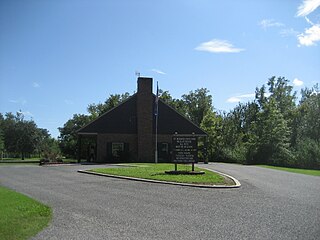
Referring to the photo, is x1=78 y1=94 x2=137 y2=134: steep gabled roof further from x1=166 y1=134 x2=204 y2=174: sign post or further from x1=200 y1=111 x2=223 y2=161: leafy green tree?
x1=166 y1=134 x2=204 y2=174: sign post

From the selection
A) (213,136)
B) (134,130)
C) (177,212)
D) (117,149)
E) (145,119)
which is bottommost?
(177,212)

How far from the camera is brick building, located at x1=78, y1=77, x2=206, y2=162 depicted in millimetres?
35188

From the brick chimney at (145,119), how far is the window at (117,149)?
1.83 meters

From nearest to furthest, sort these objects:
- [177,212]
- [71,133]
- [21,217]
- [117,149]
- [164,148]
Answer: [21,217] → [177,212] → [117,149] → [164,148] → [71,133]

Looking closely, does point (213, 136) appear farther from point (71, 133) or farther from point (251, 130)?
point (71, 133)

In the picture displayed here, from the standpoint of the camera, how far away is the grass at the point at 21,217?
6.80 m

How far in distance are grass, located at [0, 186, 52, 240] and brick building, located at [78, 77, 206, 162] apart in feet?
79.8

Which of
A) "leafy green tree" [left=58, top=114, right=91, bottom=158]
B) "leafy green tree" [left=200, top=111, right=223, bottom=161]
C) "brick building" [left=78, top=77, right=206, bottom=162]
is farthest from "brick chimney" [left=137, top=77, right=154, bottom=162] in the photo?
"leafy green tree" [left=58, top=114, right=91, bottom=158]

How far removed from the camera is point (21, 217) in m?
8.07

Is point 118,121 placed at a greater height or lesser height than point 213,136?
greater

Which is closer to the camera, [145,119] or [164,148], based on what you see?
[145,119]

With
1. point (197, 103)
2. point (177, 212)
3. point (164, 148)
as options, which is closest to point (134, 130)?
point (164, 148)

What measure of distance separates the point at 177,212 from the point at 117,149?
27231 mm

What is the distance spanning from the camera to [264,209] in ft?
30.8
